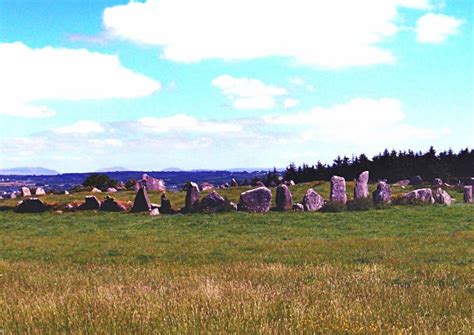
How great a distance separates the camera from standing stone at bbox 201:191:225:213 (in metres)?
43.4

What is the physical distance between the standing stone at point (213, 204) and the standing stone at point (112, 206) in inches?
310

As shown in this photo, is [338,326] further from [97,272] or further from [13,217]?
[13,217]

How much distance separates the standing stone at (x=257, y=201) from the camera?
42.6 meters

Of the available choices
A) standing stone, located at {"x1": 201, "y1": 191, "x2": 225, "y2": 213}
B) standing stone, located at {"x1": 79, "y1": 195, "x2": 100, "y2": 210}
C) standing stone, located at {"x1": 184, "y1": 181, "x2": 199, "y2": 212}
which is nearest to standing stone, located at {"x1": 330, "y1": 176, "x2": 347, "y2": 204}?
standing stone, located at {"x1": 201, "y1": 191, "x2": 225, "y2": 213}

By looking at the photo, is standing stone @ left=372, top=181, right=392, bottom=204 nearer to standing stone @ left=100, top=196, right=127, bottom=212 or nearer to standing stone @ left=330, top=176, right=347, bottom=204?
standing stone @ left=330, top=176, right=347, bottom=204

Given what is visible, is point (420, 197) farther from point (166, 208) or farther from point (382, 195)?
point (166, 208)

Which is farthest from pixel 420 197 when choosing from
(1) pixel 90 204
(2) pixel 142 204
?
(1) pixel 90 204

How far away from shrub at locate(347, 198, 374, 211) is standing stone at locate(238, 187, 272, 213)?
6301 mm

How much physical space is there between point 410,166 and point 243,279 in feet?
242

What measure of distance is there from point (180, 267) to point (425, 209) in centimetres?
2844

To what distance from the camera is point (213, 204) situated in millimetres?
43656

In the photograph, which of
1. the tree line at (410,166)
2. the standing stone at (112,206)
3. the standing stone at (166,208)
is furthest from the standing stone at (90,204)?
the tree line at (410,166)

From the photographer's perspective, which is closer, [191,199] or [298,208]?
[298,208]

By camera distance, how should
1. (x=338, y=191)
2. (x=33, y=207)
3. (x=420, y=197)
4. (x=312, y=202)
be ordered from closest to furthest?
(x=312, y=202) → (x=420, y=197) → (x=338, y=191) → (x=33, y=207)
